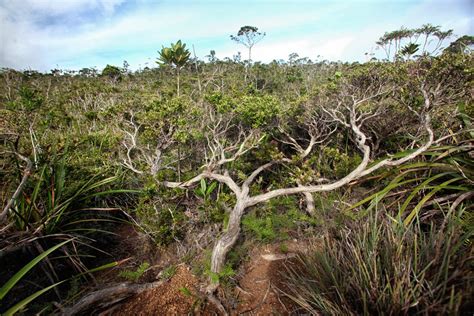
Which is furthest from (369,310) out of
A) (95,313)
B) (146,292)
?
(95,313)

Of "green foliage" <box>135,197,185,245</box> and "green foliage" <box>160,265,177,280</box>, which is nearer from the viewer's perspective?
"green foliage" <box>160,265,177,280</box>

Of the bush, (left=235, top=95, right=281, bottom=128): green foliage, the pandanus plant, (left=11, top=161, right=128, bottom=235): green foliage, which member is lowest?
the bush

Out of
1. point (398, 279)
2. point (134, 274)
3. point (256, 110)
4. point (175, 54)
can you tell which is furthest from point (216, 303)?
point (175, 54)

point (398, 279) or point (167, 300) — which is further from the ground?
point (398, 279)

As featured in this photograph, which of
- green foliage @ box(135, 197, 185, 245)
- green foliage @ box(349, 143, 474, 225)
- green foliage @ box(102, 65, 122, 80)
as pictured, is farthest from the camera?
green foliage @ box(102, 65, 122, 80)

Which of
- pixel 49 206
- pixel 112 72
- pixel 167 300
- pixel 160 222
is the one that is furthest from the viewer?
pixel 112 72

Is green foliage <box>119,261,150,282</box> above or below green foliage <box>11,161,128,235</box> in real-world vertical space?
below

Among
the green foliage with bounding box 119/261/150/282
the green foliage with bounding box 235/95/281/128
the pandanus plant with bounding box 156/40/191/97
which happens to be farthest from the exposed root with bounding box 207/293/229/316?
the pandanus plant with bounding box 156/40/191/97

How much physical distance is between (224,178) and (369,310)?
83.0 inches

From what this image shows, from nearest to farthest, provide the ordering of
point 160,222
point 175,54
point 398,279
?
1. point 398,279
2. point 160,222
3. point 175,54

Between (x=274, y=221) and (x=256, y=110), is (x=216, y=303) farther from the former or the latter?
(x=256, y=110)

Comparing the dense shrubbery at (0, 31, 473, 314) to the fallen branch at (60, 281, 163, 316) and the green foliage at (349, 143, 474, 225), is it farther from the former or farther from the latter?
the fallen branch at (60, 281, 163, 316)

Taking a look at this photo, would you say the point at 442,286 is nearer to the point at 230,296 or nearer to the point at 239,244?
the point at 230,296

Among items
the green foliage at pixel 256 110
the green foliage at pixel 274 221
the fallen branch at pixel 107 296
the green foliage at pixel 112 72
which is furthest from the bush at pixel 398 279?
the green foliage at pixel 112 72
